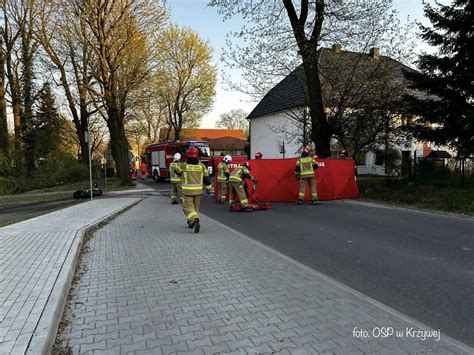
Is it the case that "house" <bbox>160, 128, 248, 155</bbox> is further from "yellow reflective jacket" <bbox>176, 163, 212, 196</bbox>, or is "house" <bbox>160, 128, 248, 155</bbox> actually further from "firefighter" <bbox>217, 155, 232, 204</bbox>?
"yellow reflective jacket" <bbox>176, 163, 212, 196</bbox>

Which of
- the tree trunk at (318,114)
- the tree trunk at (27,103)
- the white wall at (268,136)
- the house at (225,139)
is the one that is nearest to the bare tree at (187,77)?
the white wall at (268,136)

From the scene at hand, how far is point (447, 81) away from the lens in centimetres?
1444

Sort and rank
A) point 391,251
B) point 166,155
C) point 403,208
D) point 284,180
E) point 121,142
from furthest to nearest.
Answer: point 166,155 → point 121,142 → point 284,180 → point 403,208 → point 391,251

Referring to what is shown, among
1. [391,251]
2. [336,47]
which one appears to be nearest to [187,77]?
[336,47]

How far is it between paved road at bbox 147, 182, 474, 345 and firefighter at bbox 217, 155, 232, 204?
220 centimetres

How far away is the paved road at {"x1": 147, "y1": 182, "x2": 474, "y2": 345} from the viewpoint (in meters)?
4.25

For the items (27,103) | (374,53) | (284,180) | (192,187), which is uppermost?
(27,103)

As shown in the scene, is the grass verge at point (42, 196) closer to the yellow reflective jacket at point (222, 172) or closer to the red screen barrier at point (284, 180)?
the yellow reflective jacket at point (222, 172)

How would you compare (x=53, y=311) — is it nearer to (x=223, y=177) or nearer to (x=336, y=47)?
(x=223, y=177)

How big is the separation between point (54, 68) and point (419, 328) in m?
26.9

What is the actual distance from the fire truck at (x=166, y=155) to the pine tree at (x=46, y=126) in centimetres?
847

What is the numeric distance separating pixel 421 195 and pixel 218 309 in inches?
467

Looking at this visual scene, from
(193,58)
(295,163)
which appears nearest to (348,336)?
(295,163)

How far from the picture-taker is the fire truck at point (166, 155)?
88.7 feet
